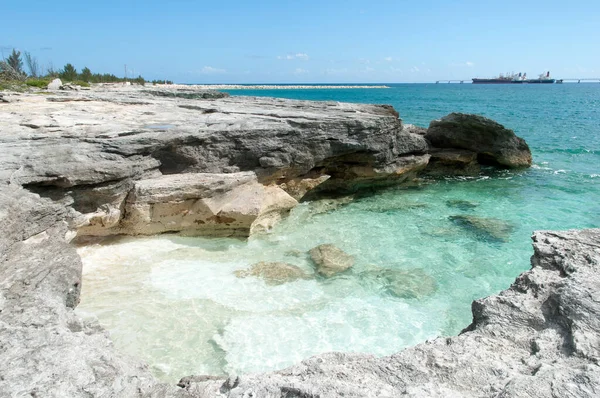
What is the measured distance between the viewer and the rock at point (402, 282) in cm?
793

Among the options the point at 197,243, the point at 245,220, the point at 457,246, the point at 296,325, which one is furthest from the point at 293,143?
the point at 296,325

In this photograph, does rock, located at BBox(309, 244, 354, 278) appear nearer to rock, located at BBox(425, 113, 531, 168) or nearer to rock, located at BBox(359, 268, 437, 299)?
rock, located at BBox(359, 268, 437, 299)

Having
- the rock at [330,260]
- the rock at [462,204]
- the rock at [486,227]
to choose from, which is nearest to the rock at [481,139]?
the rock at [462,204]

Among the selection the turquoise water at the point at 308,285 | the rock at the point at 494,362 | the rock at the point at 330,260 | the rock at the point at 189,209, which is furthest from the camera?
the rock at the point at 189,209

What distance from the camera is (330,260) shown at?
888 cm

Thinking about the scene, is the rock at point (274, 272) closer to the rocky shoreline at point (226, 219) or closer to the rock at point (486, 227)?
the rocky shoreline at point (226, 219)

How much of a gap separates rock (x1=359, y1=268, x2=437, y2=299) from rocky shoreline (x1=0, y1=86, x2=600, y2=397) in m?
3.03

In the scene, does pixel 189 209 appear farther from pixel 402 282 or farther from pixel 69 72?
pixel 69 72

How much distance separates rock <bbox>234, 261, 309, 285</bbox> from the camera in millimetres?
8094

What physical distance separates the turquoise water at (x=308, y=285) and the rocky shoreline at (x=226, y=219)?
→ 0.95 m

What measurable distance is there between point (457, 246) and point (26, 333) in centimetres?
923

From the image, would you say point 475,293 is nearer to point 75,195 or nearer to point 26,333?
point 26,333

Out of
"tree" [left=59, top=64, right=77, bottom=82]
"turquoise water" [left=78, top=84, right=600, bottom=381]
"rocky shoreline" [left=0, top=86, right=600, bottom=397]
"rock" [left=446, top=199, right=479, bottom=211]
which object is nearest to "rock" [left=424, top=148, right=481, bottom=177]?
"rocky shoreline" [left=0, top=86, right=600, bottom=397]

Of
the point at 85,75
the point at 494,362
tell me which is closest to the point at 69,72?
the point at 85,75
